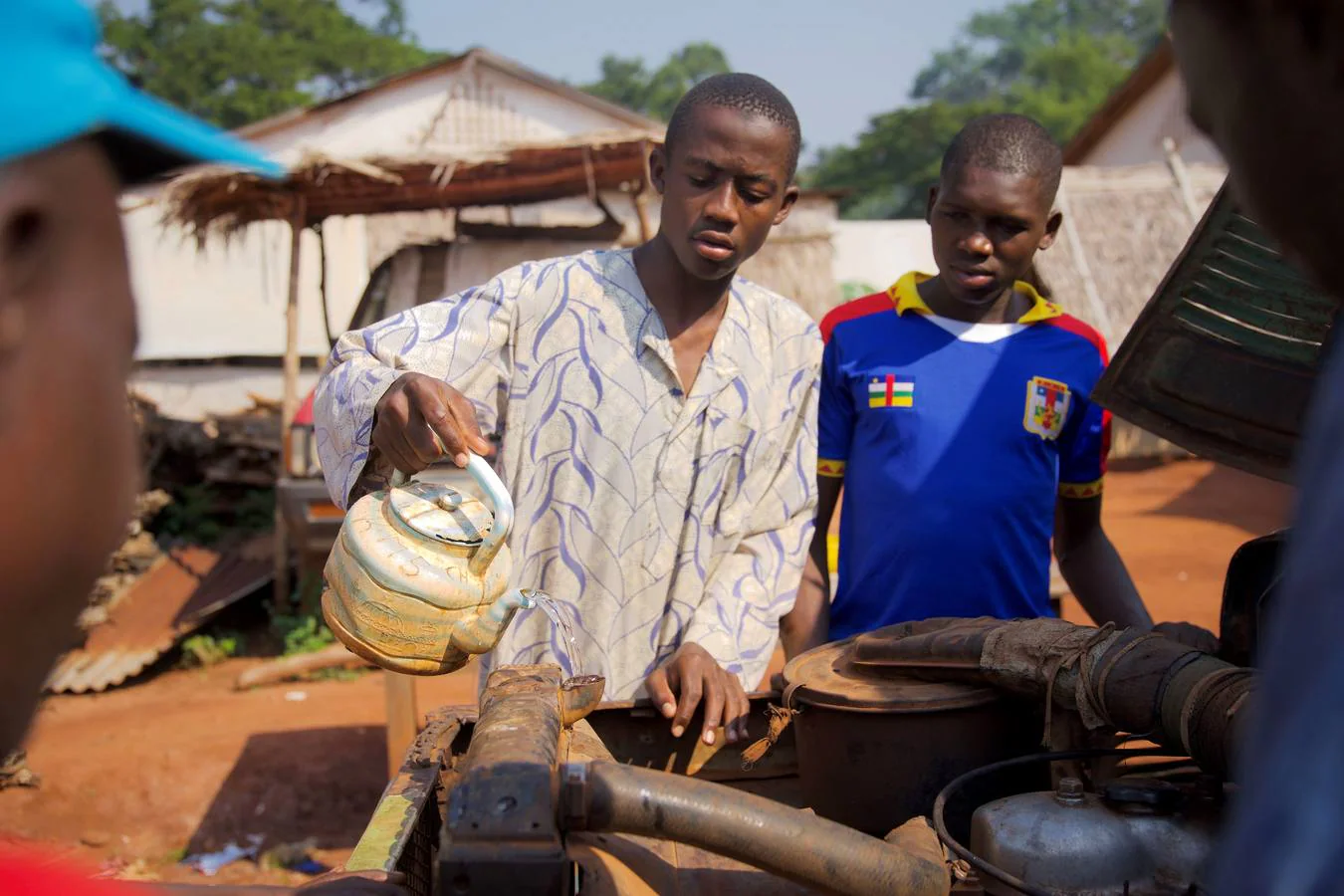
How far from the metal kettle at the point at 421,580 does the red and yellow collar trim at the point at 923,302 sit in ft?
5.09

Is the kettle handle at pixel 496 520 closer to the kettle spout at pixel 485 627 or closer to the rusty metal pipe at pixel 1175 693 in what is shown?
the kettle spout at pixel 485 627

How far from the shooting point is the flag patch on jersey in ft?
9.31

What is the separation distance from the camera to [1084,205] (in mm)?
13570

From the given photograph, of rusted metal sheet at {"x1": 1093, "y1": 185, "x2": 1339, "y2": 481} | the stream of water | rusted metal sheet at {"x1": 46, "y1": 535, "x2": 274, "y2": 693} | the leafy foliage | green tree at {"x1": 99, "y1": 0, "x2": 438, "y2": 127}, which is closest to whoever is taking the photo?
the stream of water

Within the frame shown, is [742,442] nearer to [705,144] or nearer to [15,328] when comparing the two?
[705,144]

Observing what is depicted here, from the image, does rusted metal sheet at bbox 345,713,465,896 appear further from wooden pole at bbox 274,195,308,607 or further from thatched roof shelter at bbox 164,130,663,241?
wooden pole at bbox 274,195,308,607

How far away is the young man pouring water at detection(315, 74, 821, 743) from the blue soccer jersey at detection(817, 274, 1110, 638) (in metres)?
0.27

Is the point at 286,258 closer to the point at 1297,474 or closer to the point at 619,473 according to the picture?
the point at 619,473

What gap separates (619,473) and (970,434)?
33.4 inches

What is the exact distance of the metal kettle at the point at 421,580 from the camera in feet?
5.35

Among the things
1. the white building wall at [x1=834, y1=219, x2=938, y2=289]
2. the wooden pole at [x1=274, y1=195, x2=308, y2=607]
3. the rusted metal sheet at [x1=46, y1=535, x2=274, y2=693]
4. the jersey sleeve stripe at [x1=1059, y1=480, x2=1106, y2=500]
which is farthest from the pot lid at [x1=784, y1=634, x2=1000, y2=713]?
the white building wall at [x1=834, y1=219, x2=938, y2=289]

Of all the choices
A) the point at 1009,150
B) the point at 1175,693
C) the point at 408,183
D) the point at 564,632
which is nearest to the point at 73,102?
the point at 1175,693

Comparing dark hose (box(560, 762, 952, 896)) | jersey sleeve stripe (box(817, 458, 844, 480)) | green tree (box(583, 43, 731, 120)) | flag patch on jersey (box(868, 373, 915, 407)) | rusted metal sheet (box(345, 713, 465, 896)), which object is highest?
green tree (box(583, 43, 731, 120))

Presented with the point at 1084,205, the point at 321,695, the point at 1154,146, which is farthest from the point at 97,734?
the point at 1154,146
